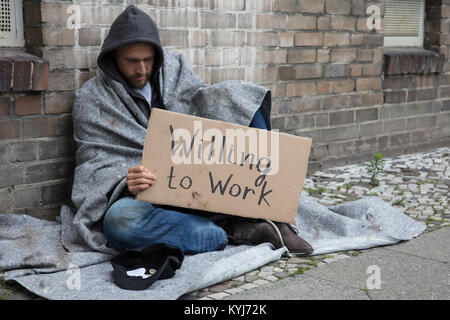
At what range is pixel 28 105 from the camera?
3.62m

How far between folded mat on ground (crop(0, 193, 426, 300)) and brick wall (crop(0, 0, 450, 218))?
375 mm

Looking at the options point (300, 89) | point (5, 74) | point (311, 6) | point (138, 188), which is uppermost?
point (311, 6)

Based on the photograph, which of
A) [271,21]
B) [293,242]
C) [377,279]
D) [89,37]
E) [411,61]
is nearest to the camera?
[377,279]

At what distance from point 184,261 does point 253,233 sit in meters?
0.44

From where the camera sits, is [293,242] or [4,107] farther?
[4,107]

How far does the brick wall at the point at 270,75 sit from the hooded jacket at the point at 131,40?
0.28 meters

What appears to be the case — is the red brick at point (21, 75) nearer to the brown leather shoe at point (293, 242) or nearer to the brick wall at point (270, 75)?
the brick wall at point (270, 75)

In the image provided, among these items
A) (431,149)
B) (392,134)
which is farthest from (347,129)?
(431,149)

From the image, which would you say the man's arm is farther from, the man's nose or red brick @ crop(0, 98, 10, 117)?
red brick @ crop(0, 98, 10, 117)

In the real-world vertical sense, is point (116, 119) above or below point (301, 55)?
below

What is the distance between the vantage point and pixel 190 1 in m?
4.32

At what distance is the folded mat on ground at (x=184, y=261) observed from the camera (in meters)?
2.79

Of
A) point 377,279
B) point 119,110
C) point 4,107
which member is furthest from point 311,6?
point 377,279

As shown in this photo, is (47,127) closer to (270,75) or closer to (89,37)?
(89,37)
